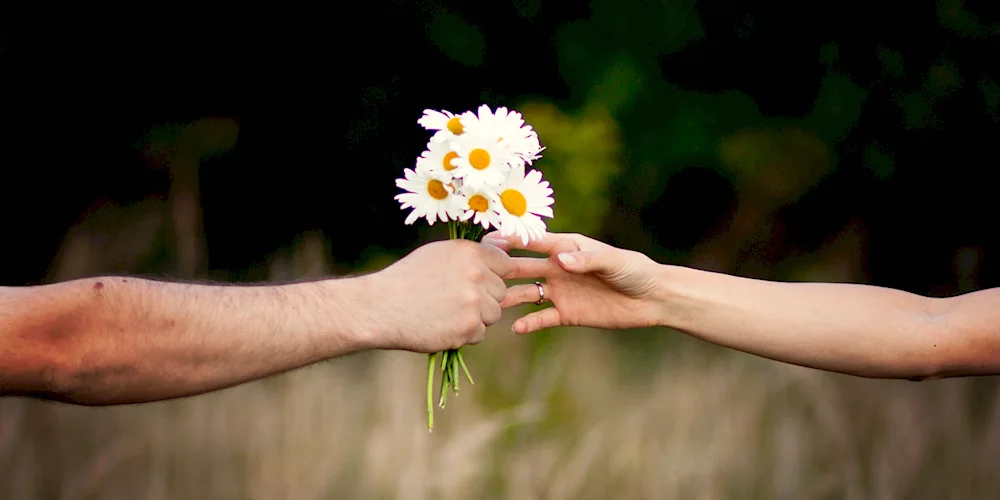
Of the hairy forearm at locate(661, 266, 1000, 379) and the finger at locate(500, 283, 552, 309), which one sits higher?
the finger at locate(500, 283, 552, 309)

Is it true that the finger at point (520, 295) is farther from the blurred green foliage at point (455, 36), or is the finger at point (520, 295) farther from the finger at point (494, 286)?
the blurred green foliage at point (455, 36)

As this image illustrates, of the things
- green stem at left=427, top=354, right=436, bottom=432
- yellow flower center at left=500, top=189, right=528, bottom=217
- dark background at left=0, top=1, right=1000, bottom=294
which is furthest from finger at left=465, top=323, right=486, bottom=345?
dark background at left=0, top=1, right=1000, bottom=294

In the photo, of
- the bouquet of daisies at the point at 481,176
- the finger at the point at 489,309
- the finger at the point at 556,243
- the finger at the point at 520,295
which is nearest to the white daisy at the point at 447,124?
the bouquet of daisies at the point at 481,176

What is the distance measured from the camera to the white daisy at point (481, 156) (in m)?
2.03

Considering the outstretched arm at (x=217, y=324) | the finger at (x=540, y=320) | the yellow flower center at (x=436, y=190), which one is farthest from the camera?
the finger at (x=540, y=320)

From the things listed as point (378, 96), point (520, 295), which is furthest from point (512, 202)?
point (378, 96)

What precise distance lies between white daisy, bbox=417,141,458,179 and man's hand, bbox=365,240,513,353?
30 cm

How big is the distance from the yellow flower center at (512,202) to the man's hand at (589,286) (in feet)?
1.15

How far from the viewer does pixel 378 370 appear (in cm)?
332

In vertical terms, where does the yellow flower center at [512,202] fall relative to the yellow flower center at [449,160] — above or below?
below

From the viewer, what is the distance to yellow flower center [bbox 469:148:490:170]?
205 centimetres

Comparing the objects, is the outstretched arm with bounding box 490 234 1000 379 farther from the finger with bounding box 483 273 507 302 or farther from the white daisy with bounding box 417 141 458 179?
the white daisy with bounding box 417 141 458 179

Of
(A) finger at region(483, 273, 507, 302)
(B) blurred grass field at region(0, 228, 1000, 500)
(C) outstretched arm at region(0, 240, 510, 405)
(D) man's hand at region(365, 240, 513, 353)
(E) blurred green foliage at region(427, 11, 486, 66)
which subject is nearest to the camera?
(C) outstretched arm at region(0, 240, 510, 405)

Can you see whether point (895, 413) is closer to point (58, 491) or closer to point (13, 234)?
point (58, 491)
